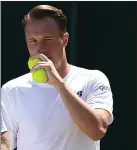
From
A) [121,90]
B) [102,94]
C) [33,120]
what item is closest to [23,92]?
[33,120]

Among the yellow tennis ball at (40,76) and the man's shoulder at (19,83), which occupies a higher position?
the yellow tennis ball at (40,76)

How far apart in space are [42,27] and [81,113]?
545 mm

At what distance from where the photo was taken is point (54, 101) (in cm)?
287

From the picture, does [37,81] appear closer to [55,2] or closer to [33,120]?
[33,120]

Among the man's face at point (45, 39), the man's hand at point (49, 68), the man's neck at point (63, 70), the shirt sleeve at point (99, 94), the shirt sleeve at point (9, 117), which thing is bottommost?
the shirt sleeve at point (9, 117)

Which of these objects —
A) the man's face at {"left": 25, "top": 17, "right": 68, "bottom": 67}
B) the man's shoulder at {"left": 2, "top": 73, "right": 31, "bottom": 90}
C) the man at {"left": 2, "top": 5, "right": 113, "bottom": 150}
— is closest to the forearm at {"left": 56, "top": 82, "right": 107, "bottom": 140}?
the man at {"left": 2, "top": 5, "right": 113, "bottom": 150}

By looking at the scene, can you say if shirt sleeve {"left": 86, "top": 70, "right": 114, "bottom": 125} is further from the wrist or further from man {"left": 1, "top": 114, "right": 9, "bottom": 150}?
man {"left": 1, "top": 114, "right": 9, "bottom": 150}

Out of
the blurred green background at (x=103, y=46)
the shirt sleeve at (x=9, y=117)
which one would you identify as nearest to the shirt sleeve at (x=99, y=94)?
the shirt sleeve at (x=9, y=117)

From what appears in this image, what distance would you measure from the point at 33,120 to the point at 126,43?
2.74 meters

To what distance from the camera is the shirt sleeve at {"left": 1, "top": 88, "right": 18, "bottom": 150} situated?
2.95 m

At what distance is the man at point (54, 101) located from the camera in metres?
2.69

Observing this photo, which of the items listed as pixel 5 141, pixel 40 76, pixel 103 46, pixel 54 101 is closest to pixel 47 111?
pixel 54 101

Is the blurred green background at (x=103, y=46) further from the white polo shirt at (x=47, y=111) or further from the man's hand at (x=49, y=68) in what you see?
the man's hand at (x=49, y=68)

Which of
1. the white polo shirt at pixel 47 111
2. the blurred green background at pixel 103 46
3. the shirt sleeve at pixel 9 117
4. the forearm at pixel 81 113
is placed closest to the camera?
the forearm at pixel 81 113
